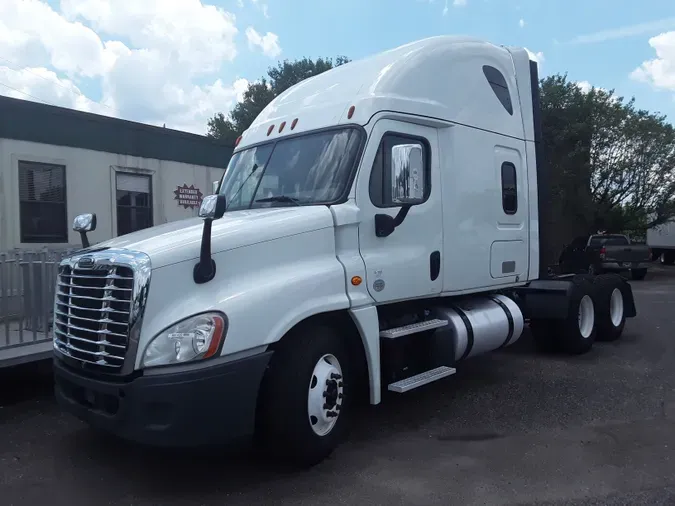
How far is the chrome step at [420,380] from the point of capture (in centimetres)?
512

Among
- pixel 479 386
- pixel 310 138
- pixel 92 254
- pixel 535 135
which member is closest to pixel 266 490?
pixel 92 254

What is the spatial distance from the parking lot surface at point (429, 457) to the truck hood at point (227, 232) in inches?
66.4

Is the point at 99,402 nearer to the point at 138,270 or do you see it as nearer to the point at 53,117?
the point at 138,270

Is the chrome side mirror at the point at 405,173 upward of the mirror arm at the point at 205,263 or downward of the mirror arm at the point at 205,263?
upward

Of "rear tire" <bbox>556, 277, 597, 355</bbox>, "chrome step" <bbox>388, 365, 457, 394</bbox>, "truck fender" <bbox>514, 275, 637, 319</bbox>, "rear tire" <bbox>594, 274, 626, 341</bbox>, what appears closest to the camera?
"chrome step" <bbox>388, 365, 457, 394</bbox>

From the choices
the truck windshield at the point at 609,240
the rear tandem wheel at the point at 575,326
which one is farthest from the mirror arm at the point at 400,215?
the truck windshield at the point at 609,240

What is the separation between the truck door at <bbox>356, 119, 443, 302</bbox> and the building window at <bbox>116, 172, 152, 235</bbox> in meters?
8.38

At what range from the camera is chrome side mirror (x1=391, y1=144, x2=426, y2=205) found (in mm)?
4703

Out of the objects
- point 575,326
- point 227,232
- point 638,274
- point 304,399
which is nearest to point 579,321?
point 575,326

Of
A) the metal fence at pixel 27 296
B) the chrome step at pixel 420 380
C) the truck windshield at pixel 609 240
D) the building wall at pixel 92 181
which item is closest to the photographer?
the chrome step at pixel 420 380

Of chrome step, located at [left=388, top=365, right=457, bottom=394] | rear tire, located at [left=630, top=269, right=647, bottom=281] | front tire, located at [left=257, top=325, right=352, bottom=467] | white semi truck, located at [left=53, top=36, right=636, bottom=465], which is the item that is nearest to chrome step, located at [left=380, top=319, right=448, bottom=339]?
white semi truck, located at [left=53, top=36, right=636, bottom=465]

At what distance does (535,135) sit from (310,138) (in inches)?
138

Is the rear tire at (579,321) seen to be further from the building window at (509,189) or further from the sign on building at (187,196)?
the sign on building at (187,196)

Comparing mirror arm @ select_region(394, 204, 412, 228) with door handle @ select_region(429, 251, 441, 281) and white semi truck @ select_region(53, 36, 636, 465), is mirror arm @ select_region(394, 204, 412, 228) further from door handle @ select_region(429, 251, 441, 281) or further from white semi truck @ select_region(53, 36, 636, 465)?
door handle @ select_region(429, 251, 441, 281)
